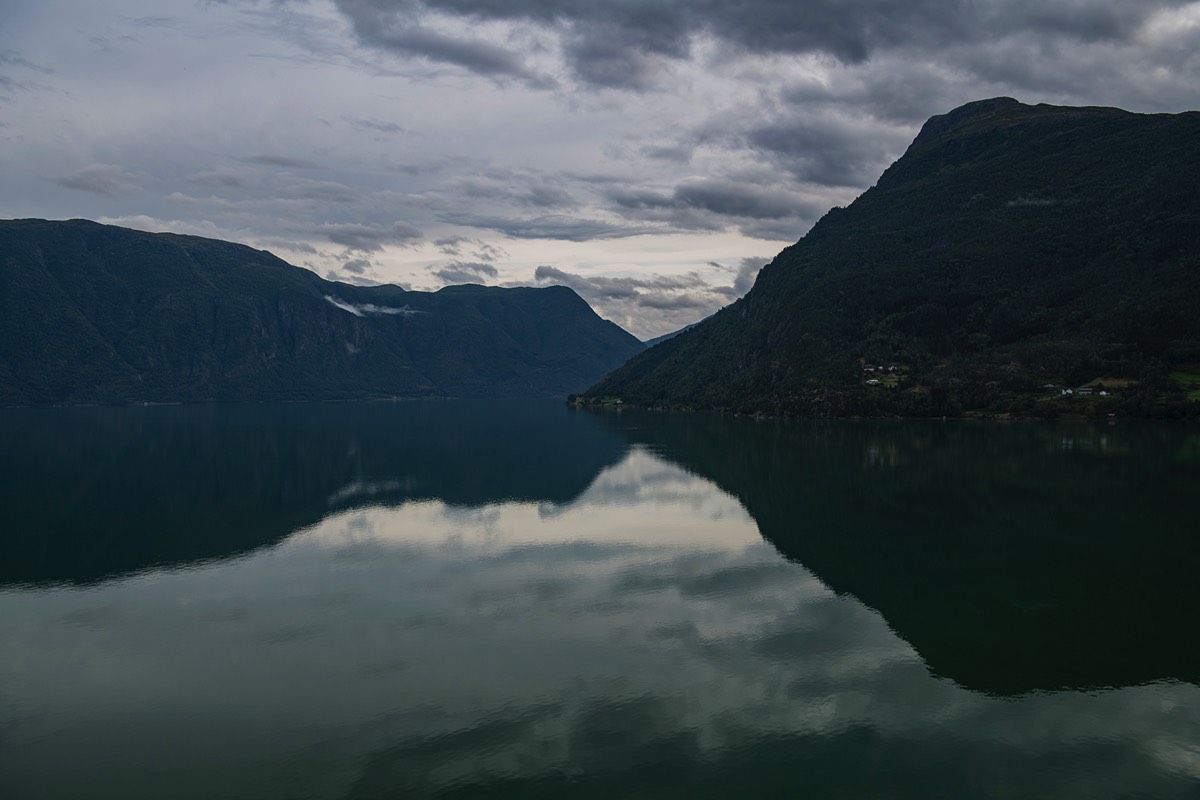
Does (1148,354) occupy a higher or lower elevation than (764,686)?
higher

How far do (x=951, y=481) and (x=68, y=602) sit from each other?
77.2 metres

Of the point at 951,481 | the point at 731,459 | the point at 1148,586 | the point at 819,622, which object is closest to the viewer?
the point at 819,622

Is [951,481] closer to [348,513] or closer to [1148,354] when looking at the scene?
[348,513]

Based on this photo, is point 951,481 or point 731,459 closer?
point 951,481

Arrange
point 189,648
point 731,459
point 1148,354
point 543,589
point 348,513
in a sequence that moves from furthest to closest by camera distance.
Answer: point 1148,354
point 731,459
point 348,513
point 543,589
point 189,648

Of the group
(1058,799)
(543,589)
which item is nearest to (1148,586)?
(1058,799)

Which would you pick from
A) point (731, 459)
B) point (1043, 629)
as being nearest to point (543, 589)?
point (1043, 629)

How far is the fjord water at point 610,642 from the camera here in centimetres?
2433

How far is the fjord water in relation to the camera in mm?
24328

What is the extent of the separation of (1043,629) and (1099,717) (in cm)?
952

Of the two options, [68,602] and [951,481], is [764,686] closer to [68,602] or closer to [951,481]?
[68,602]

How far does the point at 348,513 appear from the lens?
72.2 meters

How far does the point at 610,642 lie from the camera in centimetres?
3572

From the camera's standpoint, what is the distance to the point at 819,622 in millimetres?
38719
